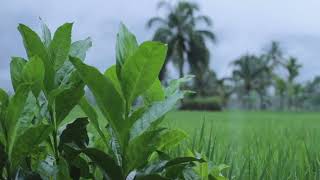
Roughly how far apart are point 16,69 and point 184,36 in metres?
38.8

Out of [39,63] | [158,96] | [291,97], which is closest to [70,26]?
[39,63]

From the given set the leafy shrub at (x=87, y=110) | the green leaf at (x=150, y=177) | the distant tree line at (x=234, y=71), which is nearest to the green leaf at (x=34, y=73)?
the leafy shrub at (x=87, y=110)

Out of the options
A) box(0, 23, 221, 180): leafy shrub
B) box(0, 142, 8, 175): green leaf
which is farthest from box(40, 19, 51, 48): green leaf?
box(0, 142, 8, 175): green leaf

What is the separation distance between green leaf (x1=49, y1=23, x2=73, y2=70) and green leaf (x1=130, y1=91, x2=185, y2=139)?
0.63 ft

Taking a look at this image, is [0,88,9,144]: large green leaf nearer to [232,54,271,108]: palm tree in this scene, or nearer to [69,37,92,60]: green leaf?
[69,37,92,60]: green leaf

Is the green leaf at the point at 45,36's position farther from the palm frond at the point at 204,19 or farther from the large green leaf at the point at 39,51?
the palm frond at the point at 204,19

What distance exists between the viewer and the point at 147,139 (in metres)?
0.91

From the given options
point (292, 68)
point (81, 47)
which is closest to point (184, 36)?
point (292, 68)

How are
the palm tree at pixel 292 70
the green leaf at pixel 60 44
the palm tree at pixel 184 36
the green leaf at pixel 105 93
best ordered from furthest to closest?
the palm tree at pixel 292 70, the palm tree at pixel 184 36, the green leaf at pixel 60 44, the green leaf at pixel 105 93

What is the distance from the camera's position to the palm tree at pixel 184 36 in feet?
126

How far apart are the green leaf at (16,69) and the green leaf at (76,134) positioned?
125 mm

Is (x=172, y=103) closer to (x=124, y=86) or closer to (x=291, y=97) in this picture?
(x=124, y=86)

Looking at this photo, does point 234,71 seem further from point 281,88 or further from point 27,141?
point 27,141

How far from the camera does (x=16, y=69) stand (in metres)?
1.03
